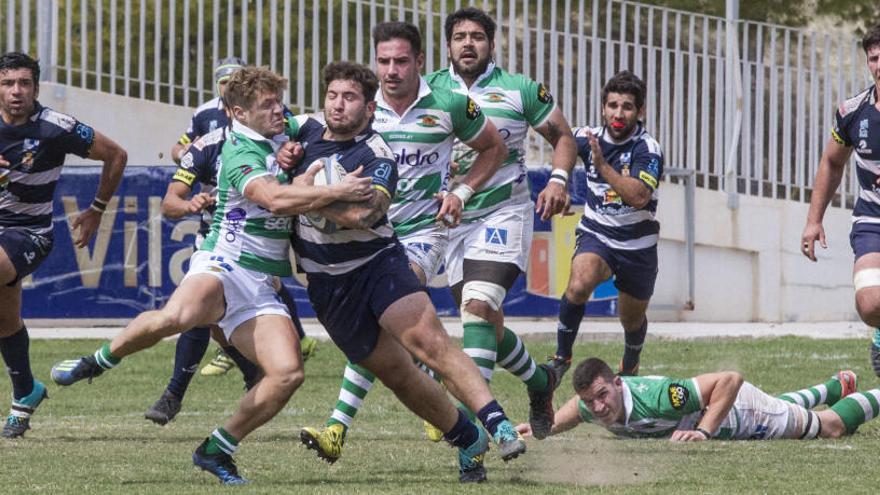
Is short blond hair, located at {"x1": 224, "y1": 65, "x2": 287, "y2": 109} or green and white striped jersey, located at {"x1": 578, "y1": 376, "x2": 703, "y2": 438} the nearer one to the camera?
short blond hair, located at {"x1": 224, "y1": 65, "x2": 287, "y2": 109}

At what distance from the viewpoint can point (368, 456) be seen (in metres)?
8.87

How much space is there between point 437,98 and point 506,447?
2258 mm

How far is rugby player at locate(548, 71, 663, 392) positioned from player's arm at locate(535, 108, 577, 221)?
1.44 meters

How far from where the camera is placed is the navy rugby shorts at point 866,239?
957 cm

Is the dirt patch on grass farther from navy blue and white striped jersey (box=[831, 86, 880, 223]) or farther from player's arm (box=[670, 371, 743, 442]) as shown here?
navy blue and white striped jersey (box=[831, 86, 880, 223])

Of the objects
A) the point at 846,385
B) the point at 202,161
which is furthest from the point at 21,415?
the point at 846,385

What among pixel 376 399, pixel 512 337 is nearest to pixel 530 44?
pixel 376 399

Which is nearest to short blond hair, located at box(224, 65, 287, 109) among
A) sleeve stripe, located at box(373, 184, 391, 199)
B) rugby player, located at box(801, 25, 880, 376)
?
sleeve stripe, located at box(373, 184, 391, 199)

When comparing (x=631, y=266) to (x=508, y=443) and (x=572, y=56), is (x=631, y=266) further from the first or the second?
(x=572, y=56)

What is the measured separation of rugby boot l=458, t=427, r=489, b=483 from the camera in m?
7.68

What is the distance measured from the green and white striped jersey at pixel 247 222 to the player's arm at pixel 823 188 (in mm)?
3247

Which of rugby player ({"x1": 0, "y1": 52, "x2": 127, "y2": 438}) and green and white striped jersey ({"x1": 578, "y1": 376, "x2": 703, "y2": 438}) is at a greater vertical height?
rugby player ({"x1": 0, "y1": 52, "x2": 127, "y2": 438})

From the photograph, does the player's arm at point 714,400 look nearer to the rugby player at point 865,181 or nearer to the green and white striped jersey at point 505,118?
the rugby player at point 865,181

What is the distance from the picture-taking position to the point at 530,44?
1953cm
